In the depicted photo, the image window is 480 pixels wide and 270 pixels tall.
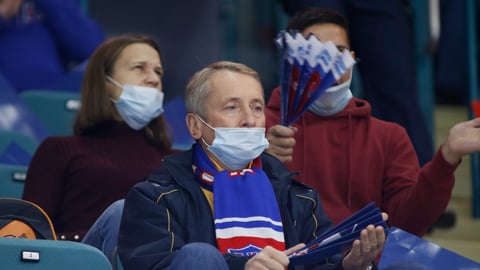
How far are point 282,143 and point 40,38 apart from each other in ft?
8.80

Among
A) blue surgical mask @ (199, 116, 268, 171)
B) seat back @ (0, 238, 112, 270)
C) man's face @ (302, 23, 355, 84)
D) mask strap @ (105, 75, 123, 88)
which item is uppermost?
man's face @ (302, 23, 355, 84)

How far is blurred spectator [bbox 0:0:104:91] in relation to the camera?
6.60 meters

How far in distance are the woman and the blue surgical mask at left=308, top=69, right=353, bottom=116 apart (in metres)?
0.75

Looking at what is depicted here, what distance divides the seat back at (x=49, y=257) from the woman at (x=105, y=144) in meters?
1.00

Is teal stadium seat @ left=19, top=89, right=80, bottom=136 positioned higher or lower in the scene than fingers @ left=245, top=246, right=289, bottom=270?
lower

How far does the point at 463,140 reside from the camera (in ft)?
13.2

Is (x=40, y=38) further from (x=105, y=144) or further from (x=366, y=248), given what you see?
(x=366, y=248)

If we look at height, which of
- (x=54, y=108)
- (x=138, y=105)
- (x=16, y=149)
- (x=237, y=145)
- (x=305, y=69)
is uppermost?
(x=305, y=69)

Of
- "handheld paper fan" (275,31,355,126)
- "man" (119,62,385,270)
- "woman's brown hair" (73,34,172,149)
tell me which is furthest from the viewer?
"woman's brown hair" (73,34,172,149)

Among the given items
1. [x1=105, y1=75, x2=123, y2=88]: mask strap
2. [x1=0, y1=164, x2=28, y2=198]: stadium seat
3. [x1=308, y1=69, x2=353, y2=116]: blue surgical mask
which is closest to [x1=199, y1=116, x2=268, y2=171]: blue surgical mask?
[x1=308, y1=69, x2=353, y2=116]: blue surgical mask

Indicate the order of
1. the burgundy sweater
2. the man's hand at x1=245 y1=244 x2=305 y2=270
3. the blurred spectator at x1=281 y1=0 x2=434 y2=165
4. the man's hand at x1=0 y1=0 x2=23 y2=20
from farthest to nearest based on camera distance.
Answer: the man's hand at x1=0 y1=0 x2=23 y2=20
the blurred spectator at x1=281 y1=0 x2=434 y2=165
the burgundy sweater
the man's hand at x1=245 y1=244 x2=305 y2=270

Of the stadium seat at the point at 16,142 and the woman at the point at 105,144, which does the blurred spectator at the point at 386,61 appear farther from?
the stadium seat at the point at 16,142

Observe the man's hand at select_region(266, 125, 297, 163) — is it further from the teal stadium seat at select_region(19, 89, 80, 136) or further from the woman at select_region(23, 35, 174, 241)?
the teal stadium seat at select_region(19, 89, 80, 136)

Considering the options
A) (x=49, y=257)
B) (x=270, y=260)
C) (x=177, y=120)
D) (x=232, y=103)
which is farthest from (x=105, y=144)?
(x=270, y=260)
